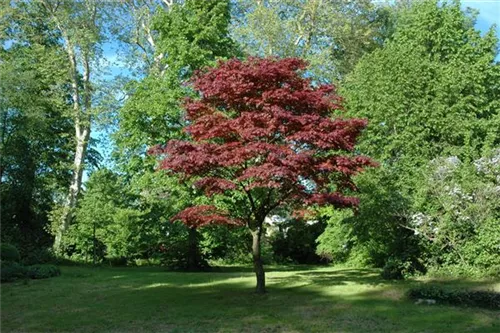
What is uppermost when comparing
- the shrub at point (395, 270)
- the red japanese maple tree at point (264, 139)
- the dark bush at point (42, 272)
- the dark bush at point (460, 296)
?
the red japanese maple tree at point (264, 139)

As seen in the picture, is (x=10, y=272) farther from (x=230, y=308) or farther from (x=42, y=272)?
(x=230, y=308)

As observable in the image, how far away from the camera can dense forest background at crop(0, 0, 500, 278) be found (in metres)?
15.4

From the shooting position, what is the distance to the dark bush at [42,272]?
15.5 m

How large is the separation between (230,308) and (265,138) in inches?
144

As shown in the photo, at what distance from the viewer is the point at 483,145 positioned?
17719 millimetres

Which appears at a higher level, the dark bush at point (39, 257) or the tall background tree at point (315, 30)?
the tall background tree at point (315, 30)

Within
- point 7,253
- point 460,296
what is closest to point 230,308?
point 460,296

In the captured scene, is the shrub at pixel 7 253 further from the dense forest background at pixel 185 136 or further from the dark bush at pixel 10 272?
the dense forest background at pixel 185 136

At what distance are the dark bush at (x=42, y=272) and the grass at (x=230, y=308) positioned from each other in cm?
166

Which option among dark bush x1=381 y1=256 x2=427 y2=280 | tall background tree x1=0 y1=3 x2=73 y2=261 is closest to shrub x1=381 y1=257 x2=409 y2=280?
dark bush x1=381 y1=256 x2=427 y2=280

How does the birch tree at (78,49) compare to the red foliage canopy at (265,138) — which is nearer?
the red foliage canopy at (265,138)

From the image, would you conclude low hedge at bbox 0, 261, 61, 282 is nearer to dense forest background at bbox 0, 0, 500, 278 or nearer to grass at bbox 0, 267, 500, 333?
grass at bbox 0, 267, 500, 333

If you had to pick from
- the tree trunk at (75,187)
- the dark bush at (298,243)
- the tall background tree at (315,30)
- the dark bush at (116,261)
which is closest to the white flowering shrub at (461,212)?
the tall background tree at (315,30)

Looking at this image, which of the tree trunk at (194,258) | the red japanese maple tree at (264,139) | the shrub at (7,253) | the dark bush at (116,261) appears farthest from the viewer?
the dark bush at (116,261)
